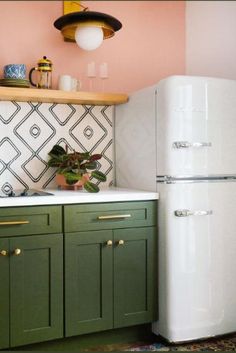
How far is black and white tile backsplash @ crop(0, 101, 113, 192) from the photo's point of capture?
2906 millimetres

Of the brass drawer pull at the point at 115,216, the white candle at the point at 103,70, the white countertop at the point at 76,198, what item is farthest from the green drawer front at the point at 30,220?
the white candle at the point at 103,70

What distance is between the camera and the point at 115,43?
10.8 ft

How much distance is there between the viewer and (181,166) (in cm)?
259

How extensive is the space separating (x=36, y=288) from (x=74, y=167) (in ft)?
2.67

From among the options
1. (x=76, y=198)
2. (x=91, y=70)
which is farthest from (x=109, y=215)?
(x=91, y=70)

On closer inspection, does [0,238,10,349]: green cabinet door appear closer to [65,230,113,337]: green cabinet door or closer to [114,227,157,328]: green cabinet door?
[65,230,113,337]: green cabinet door

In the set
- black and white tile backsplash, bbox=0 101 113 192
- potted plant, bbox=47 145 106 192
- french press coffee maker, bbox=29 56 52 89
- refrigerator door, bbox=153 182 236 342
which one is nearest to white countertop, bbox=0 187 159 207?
refrigerator door, bbox=153 182 236 342

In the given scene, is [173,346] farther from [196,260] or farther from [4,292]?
[4,292]

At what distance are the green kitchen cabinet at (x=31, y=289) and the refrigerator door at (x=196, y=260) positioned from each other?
63cm

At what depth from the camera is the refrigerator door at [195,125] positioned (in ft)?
8.46

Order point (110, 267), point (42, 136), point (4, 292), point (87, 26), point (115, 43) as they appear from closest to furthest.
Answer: point (4, 292), point (110, 267), point (87, 26), point (42, 136), point (115, 43)

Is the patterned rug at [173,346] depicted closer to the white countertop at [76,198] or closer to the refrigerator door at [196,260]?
the refrigerator door at [196,260]

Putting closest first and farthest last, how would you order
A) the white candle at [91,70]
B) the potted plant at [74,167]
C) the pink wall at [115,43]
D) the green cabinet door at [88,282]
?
1. the green cabinet door at [88,282]
2. the potted plant at [74,167]
3. the pink wall at [115,43]
4. the white candle at [91,70]

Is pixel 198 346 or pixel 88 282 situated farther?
pixel 198 346
